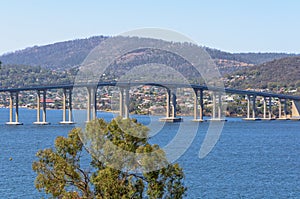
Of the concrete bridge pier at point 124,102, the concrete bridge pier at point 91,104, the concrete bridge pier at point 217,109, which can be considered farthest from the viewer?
Result: the concrete bridge pier at point 217,109

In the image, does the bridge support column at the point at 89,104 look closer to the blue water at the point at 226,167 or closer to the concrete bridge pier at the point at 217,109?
the blue water at the point at 226,167

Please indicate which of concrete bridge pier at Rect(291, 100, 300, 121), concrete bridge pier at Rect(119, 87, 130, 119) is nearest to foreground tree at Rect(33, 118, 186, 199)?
concrete bridge pier at Rect(119, 87, 130, 119)

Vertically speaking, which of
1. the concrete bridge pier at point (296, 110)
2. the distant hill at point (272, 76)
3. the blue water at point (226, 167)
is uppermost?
the distant hill at point (272, 76)

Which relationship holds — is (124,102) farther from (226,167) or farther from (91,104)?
(226,167)

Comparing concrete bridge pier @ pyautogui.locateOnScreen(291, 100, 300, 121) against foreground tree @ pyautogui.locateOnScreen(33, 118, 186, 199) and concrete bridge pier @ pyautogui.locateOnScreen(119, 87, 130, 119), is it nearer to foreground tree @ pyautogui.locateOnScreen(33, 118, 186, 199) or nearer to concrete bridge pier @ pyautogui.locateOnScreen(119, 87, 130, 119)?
concrete bridge pier @ pyautogui.locateOnScreen(119, 87, 130, 119)

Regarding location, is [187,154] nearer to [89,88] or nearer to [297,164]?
[297,164]

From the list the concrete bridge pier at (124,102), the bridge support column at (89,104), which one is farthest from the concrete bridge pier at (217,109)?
the bridge support column at (89,104)

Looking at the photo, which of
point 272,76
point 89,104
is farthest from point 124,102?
point 272,76
